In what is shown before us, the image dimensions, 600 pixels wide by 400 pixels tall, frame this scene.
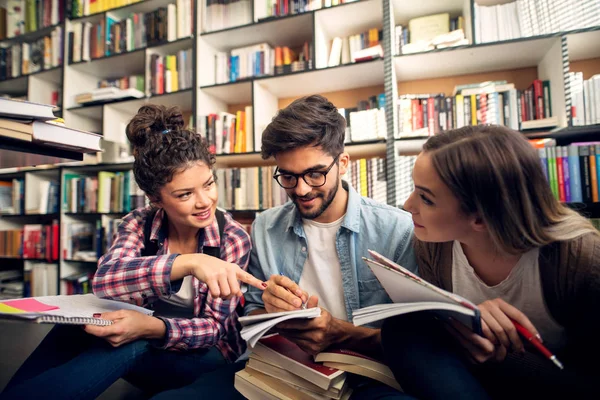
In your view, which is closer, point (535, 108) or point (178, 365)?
point (178, 365)

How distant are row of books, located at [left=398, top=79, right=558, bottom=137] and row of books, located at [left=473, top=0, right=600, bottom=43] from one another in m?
0.24

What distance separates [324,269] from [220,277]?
391 mm

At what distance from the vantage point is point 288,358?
28.1 inches

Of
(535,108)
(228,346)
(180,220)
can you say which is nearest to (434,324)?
(228,346)

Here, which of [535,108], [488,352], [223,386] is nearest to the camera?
[488,352]

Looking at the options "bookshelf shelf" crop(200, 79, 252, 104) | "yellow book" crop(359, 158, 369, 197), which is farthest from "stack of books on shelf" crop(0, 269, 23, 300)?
"yellow book" crop(359, 158, 369, 197)

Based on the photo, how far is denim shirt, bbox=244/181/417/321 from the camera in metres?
1.04

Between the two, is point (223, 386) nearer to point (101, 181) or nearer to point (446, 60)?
point (446, 60)

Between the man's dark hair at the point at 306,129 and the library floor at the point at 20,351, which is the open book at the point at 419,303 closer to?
the man's dark hair at the point at 306,129

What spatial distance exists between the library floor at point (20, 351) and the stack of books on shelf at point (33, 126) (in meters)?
0.70

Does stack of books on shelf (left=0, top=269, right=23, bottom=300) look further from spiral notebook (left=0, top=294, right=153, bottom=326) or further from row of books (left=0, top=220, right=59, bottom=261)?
spiral notebook (left=0, top=294, right=153, bottom=326)

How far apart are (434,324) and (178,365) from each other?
0.70m

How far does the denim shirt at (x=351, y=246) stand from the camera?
104cm

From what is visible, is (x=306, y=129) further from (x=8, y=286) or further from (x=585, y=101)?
(x=8, y=286)
